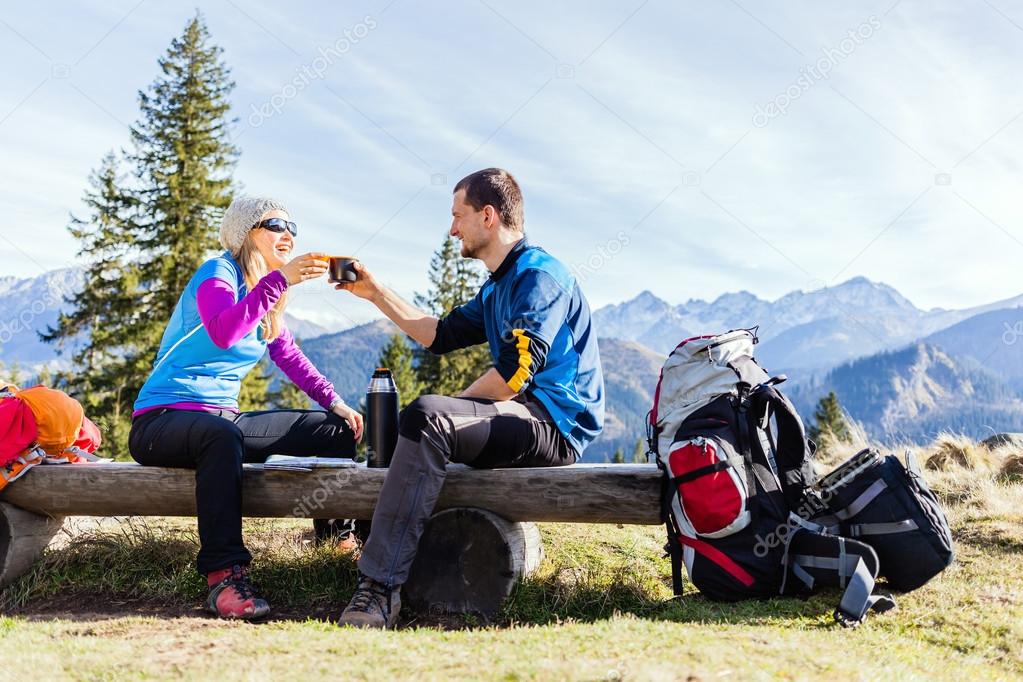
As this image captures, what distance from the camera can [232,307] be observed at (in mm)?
4895

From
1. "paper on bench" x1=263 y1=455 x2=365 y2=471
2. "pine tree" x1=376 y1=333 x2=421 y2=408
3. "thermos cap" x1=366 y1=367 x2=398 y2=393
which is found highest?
"pine tree" x1=376 y1=333 x2=421 y2=408

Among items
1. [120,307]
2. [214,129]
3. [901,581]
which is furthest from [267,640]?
[214,129]

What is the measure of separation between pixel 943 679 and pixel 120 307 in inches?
1220

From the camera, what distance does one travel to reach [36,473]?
5.80 meters

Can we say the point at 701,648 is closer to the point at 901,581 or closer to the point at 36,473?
the point at 901,581

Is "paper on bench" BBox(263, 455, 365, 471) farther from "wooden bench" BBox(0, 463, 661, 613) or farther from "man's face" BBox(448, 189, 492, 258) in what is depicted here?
"man's face" BBox(448, 189, 492, 258)

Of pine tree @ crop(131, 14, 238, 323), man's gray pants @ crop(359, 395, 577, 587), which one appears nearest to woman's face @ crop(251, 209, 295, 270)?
man's gray pants @ crop(359, 395, 577, 587)

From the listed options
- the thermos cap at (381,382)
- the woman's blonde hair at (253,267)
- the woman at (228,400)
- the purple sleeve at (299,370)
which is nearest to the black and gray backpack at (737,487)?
the thermos cap at (381,382)

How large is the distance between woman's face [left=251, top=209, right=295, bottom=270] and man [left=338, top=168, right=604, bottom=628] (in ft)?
1.48

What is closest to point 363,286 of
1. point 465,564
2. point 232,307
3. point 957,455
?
point 232,307

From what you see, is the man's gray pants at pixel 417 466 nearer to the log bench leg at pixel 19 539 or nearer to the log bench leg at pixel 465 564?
the log bench leg at pixel 465 564

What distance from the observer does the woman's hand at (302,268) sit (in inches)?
198

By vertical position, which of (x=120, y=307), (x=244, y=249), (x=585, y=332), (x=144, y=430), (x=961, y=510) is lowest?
(x=961, y=510)

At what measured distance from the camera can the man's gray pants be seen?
14.7 ft
